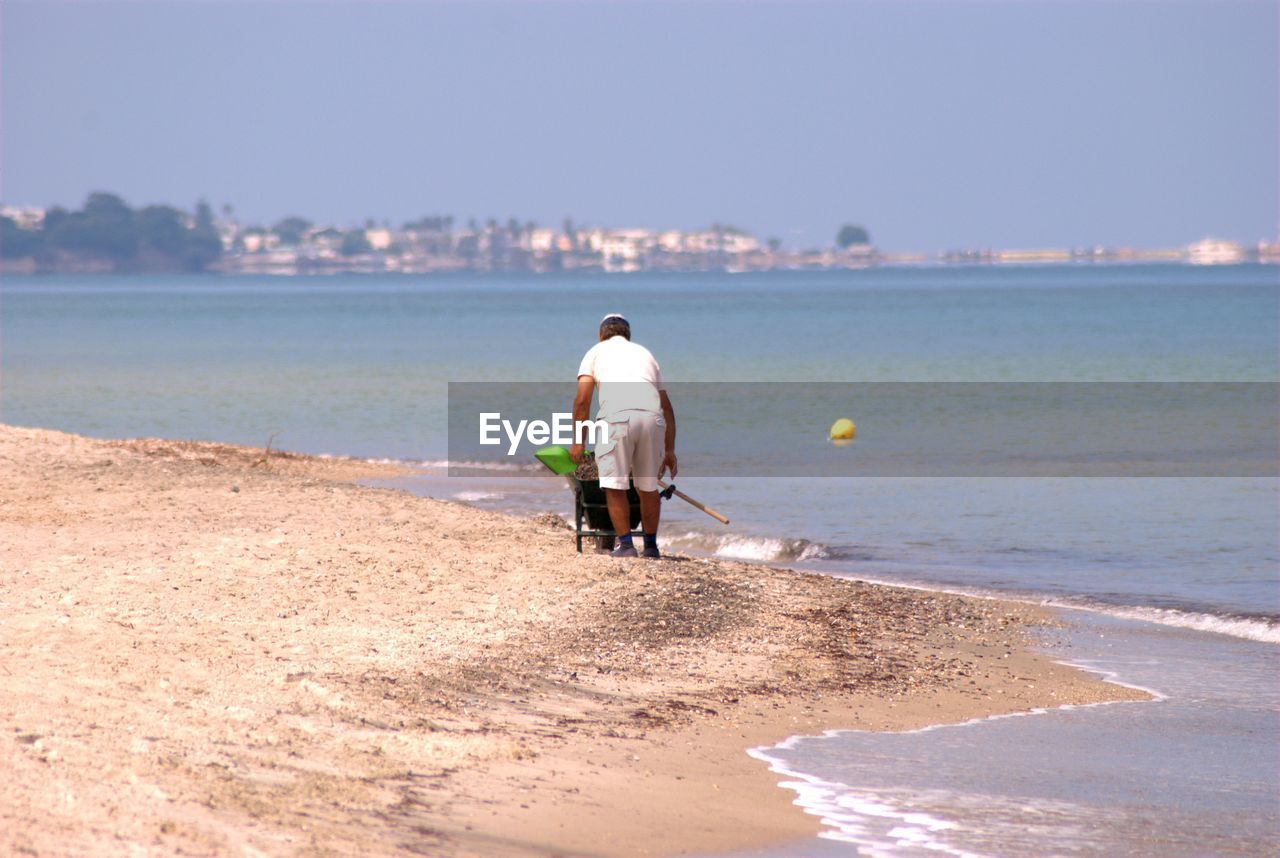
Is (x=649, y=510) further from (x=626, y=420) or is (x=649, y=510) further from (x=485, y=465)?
(x=485, y=465)

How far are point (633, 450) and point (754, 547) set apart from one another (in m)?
3.29

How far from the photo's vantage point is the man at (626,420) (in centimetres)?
981

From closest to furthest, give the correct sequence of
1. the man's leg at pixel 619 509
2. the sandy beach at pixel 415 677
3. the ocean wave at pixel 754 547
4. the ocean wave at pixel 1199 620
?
1. the sandy beach at pixel 415 677
2. the ocean wave at pixel 1199 620
3. the man's leg at pixel 619 509
4. the ocean wave at pixel 754 547

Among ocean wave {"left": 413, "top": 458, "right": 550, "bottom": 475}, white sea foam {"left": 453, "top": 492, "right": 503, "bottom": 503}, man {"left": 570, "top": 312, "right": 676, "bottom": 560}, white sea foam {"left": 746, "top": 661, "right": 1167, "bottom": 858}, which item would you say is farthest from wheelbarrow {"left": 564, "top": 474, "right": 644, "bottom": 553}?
ocean wave {"left": 413, "top": 458, "right": 550, "bottom": 475}

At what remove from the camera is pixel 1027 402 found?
32438 mm

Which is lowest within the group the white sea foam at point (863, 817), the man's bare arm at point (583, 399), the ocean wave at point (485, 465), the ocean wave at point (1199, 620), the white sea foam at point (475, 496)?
the ocean wave at point (485, 465)

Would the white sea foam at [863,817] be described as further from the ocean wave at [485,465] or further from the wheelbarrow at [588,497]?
the ocean wave at [485,465]

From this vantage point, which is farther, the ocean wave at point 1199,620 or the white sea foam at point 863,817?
the ocean wave at point 1199,620

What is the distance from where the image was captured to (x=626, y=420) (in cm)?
985

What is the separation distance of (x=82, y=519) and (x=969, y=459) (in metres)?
12.9

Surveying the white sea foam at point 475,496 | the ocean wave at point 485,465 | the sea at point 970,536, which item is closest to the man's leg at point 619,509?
the sea at point 970,536

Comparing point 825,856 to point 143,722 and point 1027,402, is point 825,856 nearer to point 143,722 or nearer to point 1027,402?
point 143,722

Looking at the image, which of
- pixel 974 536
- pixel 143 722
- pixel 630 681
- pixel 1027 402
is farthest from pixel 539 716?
pixel 1027 402

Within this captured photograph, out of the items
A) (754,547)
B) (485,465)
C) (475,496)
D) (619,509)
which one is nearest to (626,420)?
(619,509)
